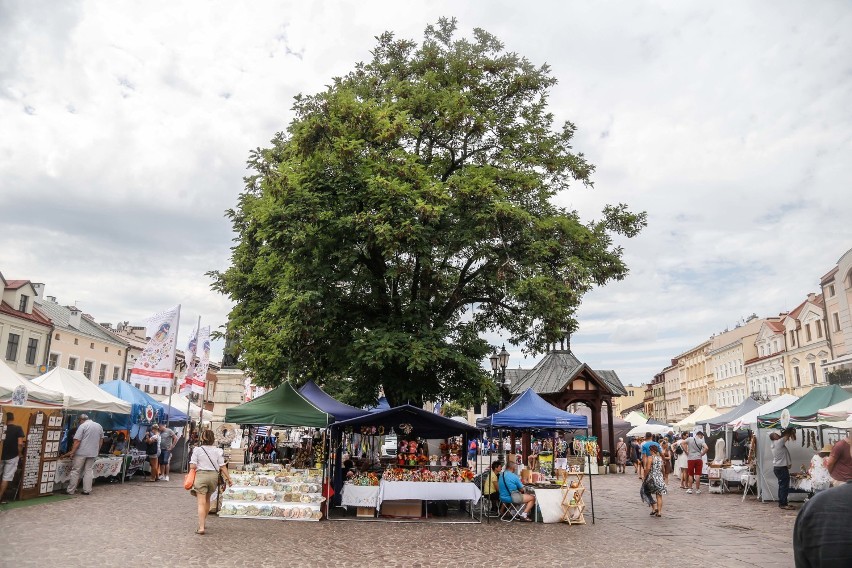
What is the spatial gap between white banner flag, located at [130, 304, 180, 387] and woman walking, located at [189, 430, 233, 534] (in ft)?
33.2

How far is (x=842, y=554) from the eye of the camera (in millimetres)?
2221

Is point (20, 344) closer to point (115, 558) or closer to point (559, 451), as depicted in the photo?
point (559, 451)

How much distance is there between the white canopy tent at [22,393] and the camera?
14.4 metres

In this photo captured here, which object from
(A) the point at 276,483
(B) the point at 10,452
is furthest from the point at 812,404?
(B) the point at 10,452

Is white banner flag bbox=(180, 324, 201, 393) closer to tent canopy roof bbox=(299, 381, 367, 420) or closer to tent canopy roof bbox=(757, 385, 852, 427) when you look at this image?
tent canopy roof bbox=(299, 381, 367, 420)

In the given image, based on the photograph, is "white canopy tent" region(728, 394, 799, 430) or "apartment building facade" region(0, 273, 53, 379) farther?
"apartment building facade" region(0, 273, 53, 379)

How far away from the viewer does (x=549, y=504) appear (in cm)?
1462

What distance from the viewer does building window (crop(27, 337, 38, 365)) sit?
39375 mm

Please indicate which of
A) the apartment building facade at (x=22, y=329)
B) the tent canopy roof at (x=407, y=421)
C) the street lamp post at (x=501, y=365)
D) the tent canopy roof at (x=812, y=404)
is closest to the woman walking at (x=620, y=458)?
the tent canopy roof at (x=812, y=404)

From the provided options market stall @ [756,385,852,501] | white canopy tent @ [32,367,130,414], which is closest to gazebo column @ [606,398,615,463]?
market stall @ [756,385,852,501]

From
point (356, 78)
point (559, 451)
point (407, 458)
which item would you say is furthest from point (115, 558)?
point (559, 451)

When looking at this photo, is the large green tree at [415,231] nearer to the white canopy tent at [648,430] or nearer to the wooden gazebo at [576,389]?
the wooden gazebo at [576,389]

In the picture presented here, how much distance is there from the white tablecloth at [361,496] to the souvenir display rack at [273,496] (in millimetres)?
637

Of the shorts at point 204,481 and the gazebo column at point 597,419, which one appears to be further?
the gazebo column at point 597,419
